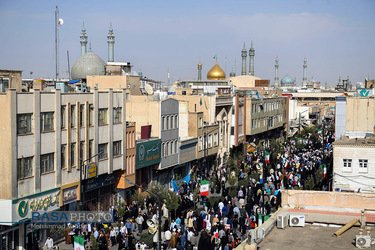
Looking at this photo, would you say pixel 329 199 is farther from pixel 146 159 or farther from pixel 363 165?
pixel 146 159

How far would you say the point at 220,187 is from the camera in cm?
4003

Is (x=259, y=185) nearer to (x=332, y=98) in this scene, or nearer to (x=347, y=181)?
(x=347, y=181)

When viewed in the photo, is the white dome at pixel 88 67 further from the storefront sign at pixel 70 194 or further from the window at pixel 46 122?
the window at pixel 46 122

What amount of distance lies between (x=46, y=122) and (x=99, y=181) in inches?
225

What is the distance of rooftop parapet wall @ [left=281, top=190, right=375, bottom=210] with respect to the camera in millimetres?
20406

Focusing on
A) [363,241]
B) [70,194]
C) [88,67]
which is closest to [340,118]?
[70,194]

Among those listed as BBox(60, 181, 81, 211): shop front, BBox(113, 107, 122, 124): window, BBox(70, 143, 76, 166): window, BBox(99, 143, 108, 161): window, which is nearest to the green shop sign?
BBox(113, 107, 122, 124): window

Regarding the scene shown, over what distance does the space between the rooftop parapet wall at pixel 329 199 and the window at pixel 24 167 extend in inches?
427

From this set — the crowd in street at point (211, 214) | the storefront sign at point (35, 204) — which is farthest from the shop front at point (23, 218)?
the crowd in street at point (211, 214)

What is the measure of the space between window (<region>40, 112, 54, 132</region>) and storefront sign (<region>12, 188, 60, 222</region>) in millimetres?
2745

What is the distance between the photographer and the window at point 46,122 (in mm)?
26516

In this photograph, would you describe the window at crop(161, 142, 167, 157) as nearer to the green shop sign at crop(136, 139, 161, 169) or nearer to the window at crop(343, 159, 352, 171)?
the green shop sign at crop(136, 139, 161, 169)

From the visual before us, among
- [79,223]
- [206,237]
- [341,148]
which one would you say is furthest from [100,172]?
[341,148]

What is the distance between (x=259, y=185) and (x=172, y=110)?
808 cm
